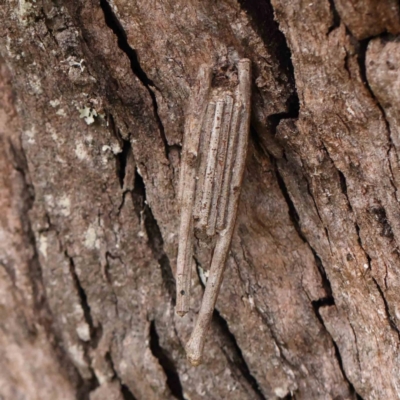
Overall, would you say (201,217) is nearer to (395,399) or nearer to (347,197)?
(347,197)

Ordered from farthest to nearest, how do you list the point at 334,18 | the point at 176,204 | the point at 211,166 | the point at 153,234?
1. the point at 153,234
2. the point at 176,204
3. the point at 211,166
4. the point at 334,18

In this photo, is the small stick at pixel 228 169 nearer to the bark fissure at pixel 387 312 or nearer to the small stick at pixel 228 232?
the small stick at pixel 228 232

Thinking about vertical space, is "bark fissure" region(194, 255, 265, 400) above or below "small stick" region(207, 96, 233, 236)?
below

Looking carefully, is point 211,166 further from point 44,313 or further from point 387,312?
point 44,313

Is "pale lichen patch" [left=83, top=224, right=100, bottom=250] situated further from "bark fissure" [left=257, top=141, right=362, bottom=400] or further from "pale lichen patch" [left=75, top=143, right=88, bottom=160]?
"bark fissure" [left=257, top=141, right=362, bottom=400]

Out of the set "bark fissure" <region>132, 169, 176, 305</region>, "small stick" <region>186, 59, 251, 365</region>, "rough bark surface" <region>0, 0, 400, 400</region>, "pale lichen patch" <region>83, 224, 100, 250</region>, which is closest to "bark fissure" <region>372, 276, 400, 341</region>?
"rough bark surface" <region>0, 0, 400, 400</region>

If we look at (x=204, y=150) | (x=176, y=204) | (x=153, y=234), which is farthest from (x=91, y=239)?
(x=204, y=150)

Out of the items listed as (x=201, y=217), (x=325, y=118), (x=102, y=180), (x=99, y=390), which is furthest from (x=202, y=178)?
(x=99, y=390)
